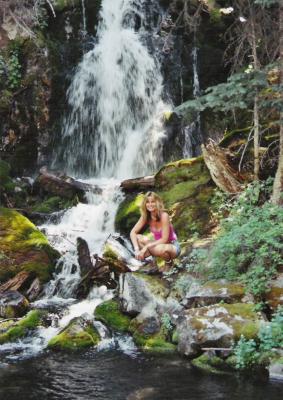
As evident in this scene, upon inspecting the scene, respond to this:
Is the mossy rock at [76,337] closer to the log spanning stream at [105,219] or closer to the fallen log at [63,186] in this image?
the log spanning stream at [105,219]

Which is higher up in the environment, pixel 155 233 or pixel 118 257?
pixel 155 233

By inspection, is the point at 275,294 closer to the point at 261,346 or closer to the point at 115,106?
the point at 261,346

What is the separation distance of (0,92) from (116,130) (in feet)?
13.7

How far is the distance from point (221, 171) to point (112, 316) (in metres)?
4.07

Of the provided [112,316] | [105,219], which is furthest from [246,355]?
[105,219]

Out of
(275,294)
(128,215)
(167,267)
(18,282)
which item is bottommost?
(275,294)

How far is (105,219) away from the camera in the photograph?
1321 centimetres

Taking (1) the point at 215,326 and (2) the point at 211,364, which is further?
(1) the point at 215,326

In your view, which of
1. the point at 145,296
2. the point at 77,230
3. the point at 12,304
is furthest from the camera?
the point at 77,230

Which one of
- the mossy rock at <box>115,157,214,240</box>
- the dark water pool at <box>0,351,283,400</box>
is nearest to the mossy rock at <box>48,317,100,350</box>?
the dark water pool at <box>0,351,283,400</box>

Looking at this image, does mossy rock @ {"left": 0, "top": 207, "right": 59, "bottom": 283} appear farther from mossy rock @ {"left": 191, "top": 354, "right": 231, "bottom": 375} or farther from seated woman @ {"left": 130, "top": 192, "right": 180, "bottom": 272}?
mossy rock @ {"left": 191, "top": 354, "right": 231, "bottom": 375}

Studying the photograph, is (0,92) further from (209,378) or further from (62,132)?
(209,378)

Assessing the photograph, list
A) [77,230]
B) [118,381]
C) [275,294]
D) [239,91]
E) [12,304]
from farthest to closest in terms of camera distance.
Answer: [77,230] → [12,304] → [239,91] → [275,294] → [118,381]

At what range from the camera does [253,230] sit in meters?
7.71
